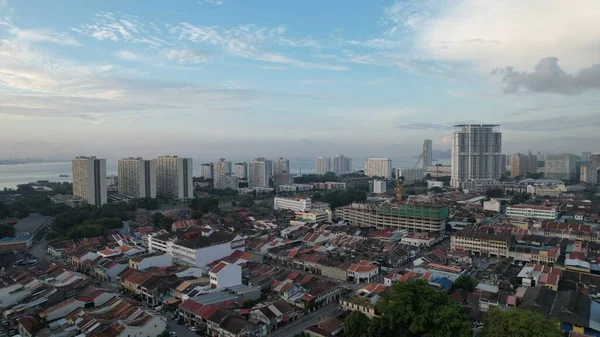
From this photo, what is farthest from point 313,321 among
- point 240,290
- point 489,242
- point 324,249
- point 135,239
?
point 135,239

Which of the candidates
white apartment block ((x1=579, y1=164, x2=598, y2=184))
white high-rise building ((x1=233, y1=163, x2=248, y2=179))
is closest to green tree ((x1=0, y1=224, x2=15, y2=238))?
white high-rise building ((x1=233, y1=163, x2=248, y2=179))

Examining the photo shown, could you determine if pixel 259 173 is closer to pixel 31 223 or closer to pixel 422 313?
pixel 31 223

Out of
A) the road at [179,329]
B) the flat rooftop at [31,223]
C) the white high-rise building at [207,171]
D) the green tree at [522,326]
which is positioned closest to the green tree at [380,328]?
the green tree at [522,326]

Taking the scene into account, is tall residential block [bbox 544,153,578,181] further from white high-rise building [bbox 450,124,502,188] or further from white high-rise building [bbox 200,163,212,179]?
white high-rise building [bbox 200,163,212,179]

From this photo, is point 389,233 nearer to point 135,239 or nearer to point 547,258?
point 547,258

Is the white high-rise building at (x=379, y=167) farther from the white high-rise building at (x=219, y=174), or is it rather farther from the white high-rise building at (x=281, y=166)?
the white high-rise building at (x=219, y=174)

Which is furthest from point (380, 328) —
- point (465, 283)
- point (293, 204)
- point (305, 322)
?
point (293, 204)
